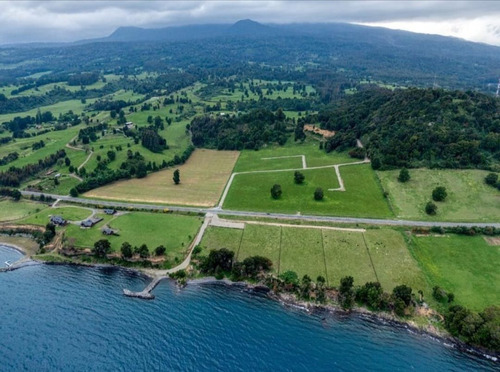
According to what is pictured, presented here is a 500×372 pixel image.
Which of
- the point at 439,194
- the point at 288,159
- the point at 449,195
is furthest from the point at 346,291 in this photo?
the point at 288,159

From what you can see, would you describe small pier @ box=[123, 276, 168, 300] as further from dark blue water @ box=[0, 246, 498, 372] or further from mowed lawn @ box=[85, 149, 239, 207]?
mowed lawn @ box=[85, 149, 239, 207]

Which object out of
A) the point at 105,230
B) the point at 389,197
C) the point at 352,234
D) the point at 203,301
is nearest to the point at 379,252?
the point at 352,234

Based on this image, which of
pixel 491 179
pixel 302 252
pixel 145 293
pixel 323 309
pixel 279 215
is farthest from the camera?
pixel 491 179

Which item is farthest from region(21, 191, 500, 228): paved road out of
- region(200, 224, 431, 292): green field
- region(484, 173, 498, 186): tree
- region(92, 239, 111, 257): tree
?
region(92, 239, 111, 257): tree

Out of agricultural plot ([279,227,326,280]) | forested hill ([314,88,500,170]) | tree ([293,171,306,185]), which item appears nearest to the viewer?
agricultural plot ([279,227,326,280])

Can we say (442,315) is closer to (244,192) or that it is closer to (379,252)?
(379,252)

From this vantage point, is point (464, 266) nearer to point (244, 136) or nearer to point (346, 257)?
point (346, 257)
